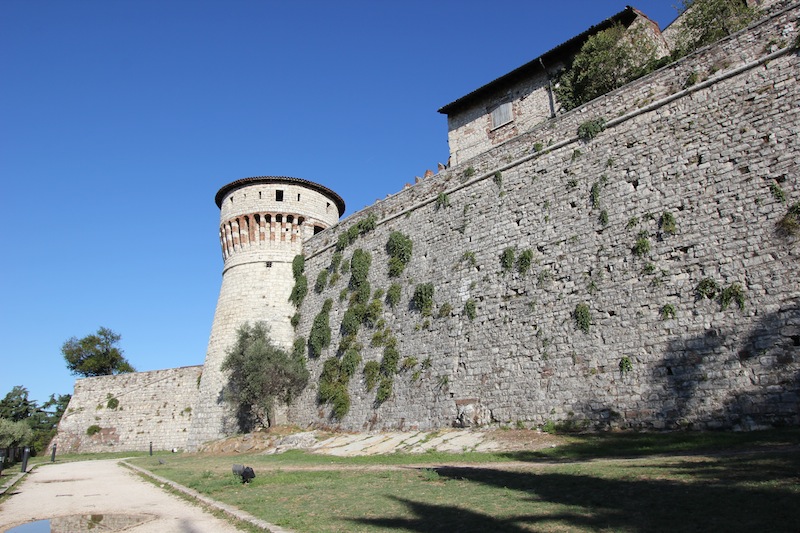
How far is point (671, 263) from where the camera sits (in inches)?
531

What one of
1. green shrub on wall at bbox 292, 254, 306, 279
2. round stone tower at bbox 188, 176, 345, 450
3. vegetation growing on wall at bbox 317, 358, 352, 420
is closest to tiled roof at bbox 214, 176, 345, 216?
round stone tower at bbox 188, 176, 345, 450

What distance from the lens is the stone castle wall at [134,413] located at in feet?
106

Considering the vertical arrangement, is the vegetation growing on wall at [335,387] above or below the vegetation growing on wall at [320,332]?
below

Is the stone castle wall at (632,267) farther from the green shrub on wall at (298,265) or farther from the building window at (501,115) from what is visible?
the green shrub on wall at (298,265)

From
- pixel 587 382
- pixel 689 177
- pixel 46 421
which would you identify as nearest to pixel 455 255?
pixel 587 382

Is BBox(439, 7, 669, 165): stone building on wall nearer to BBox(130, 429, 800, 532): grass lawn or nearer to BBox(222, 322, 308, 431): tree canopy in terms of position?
BBox(222, 322, 308, 431): tree canopy

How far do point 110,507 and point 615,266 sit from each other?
13268mm

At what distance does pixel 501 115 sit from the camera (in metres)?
26.7

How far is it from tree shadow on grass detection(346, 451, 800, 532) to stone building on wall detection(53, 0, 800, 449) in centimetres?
440

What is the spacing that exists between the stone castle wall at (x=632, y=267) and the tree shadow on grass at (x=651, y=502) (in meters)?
4.31

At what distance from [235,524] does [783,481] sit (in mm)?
7132

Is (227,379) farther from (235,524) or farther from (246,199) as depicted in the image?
(235,524)

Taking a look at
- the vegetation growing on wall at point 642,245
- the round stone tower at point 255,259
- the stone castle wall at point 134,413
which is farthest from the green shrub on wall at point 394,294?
the stone castle wall at point 134,413

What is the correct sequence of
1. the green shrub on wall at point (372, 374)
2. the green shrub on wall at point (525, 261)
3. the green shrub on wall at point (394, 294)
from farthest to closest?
the green shrub on wall at point (394, 294) < the green shrub on wall at point (372, 374) < the green shrub on wall at point (525, 261)
